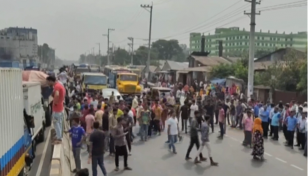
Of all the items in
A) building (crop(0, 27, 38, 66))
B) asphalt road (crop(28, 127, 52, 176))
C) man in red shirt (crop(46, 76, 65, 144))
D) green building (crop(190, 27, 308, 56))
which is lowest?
asphalt road (crop(28, 127, 52, 176))

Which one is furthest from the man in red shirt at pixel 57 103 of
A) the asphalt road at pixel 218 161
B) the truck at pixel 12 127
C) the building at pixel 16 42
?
the building at pixel 16 42

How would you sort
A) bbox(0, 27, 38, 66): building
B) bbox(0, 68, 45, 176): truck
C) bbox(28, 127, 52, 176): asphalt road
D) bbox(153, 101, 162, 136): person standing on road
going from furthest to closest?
bbox(0, 27, 38, 66): building
bbox(153, 101, 162, 136): person standing on road
bbox(28, 127, 52, 176): asphalt road
bbox(0, 68, 45, 176): truck

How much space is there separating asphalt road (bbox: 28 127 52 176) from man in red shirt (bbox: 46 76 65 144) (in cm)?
154

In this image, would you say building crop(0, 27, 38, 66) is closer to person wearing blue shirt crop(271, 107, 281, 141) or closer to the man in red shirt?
person wearing blue shirt crop(271, 107, 281, 141)

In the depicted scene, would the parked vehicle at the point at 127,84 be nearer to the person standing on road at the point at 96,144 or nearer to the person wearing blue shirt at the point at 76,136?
the person wearing blue shirt at the point at 76,136

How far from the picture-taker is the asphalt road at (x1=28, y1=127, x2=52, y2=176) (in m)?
13.2

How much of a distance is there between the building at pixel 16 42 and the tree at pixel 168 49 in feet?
374

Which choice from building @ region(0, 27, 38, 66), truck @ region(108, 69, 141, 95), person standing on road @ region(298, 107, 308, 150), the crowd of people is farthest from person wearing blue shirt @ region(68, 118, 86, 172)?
building @ region(0, 27, 38, 66)

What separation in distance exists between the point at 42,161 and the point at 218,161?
20.1ft

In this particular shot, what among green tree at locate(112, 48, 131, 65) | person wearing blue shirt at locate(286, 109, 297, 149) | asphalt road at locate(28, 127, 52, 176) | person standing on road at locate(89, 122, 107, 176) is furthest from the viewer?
green tree at locate(112, 48, 131, 65)

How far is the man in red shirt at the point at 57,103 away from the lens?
10883mm

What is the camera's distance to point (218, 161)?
14.9 metres

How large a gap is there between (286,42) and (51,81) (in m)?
174

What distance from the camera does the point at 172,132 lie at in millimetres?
16312
